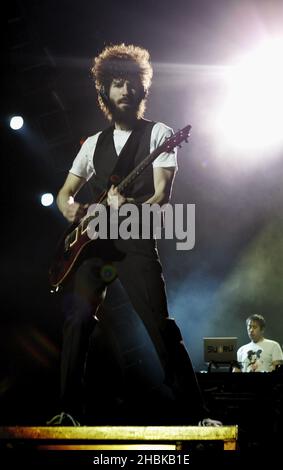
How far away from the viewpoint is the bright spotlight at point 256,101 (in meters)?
6.98

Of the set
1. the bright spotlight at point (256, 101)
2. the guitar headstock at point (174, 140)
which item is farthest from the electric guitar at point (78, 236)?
the bright spotlight at point (256, 101)

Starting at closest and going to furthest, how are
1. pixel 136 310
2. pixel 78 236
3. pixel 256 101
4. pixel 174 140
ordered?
pixel 136 310 → pixel 174 140 → pixel 78 236 → pixel 256 101

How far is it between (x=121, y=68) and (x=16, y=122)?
1638 millimetres

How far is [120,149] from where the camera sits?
15.5 feet

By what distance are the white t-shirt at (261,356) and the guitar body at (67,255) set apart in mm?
2767

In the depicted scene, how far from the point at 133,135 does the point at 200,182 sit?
2484 mm

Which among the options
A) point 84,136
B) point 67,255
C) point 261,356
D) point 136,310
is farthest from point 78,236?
point 261,356

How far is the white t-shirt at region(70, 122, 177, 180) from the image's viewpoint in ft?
14.8

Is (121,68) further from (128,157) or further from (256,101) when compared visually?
(256,101)

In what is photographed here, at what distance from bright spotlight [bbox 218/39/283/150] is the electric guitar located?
108 inches

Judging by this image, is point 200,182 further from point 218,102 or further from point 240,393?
point 240,393

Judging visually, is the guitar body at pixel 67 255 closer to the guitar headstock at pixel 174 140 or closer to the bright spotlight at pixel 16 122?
the guitar headstock at pixel 174 140

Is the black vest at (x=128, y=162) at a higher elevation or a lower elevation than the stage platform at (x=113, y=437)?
higher

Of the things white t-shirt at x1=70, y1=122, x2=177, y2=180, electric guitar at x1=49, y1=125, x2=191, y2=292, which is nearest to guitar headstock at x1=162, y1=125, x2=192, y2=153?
electric guitar at x1=49, y1=125, x2=191, y2=292
